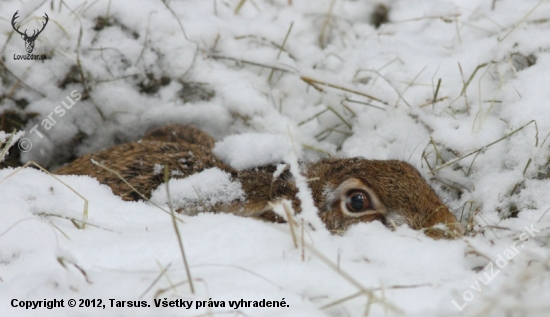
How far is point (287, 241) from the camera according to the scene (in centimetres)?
234

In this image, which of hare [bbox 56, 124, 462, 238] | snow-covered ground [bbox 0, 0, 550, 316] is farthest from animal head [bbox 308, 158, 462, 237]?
snow-covered ground [bbox 0, 0, 550, 316]

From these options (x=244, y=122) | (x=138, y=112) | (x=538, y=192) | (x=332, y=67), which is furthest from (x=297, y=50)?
(x=538, y=192)

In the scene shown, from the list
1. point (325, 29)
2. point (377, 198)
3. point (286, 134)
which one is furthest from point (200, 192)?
point (325, 29)

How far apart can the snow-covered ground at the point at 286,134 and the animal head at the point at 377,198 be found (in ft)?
0.93

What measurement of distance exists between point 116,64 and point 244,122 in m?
1.14

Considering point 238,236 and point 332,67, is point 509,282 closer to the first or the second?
point 238,236

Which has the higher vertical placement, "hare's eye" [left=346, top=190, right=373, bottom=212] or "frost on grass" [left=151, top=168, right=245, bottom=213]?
"frost on grass" [left=151, top=168, right=245, bottom=213]

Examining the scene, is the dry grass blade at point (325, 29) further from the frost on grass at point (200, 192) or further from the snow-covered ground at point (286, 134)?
the frost on grass at point (200, 192)

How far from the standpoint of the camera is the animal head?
2.82 m

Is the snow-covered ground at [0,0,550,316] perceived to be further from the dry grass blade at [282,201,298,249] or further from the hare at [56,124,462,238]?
the hare at [56,124,462,238]

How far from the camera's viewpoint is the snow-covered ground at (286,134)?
2.03 metres

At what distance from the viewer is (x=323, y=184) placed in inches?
121

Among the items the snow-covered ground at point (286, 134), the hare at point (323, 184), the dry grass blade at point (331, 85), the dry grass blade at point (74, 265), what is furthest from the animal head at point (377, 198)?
the dry grass blade at point (74, 265)

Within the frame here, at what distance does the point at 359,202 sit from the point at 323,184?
281 mm
